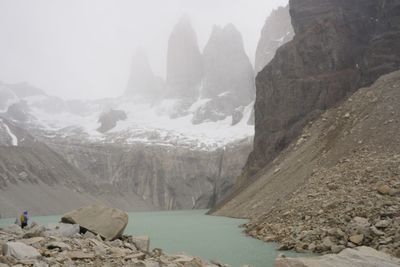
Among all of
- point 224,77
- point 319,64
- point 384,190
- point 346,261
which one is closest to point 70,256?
point 346,261

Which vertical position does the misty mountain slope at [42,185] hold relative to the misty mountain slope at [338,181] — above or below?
below

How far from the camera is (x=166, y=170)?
122750 millimetres

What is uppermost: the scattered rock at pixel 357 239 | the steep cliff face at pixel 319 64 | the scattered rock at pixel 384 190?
the steep cliff face at pixel 319 64

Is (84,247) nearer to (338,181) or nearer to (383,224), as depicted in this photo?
(383,224)

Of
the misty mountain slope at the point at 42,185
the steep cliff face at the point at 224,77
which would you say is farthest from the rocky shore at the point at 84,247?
the steep cliff face at the point at 224,77

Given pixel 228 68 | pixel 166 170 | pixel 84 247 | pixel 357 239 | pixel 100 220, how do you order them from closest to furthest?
1. pixel 84 247
2. pixel 100 220
3. pixel 357 239
4. pixel 166 170
5. pixel 228 68

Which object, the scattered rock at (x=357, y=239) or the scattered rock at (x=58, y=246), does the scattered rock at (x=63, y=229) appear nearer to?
the scattered rock at (x=58, y=246)

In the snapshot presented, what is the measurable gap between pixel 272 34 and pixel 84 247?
573ft

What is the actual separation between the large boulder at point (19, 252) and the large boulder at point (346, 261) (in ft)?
19.0

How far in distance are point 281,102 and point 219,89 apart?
12203 centimetres

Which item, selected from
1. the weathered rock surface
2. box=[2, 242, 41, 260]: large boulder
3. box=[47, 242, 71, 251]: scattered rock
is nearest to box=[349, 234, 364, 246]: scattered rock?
the weathered rock surface

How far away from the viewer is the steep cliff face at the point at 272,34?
552 feet

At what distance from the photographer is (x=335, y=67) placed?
63.0 m

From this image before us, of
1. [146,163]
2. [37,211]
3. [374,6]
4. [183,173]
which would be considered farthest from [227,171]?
[374,6]
